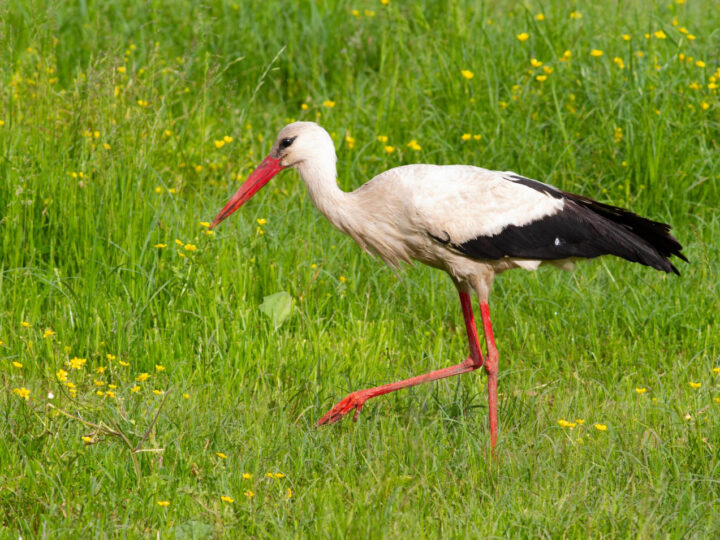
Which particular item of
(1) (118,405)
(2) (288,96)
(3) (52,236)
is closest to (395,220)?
(1) (118,405)

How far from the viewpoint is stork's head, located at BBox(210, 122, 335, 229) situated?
4.25 metres

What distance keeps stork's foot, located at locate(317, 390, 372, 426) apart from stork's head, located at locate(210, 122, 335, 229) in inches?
36.4

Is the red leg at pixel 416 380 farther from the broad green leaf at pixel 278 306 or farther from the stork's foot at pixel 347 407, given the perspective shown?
the broad green leaf at pixel 278 306

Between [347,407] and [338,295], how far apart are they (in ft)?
3.33

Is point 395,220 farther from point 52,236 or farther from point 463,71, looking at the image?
point 463,71

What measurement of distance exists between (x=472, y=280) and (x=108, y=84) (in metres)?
2.12

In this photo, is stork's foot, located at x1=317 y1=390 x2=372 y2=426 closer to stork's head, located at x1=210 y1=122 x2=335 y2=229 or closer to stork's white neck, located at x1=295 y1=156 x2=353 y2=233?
stork's white neck, located at x1=295 y1=156 x2=353 y2=233

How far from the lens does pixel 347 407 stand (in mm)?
4000

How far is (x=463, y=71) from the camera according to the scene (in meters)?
6.02

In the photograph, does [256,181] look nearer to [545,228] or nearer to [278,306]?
[278,306]

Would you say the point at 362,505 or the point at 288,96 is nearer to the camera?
the point at 362,505

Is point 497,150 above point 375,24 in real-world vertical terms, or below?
below

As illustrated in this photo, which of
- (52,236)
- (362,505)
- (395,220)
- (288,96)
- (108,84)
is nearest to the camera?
(362,505)

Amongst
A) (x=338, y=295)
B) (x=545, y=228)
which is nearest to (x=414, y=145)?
(x=338, y=295)
